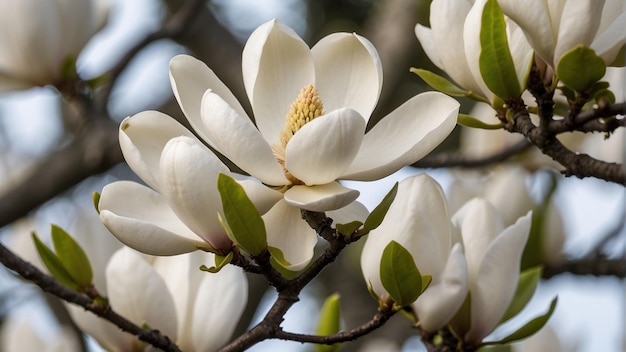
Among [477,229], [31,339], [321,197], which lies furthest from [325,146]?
[31,339]

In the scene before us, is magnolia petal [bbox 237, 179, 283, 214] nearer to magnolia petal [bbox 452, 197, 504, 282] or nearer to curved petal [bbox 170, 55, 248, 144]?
curved petal [bbox 170, 55, 248, 144]

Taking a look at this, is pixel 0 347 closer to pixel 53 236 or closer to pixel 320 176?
pixel 53 236

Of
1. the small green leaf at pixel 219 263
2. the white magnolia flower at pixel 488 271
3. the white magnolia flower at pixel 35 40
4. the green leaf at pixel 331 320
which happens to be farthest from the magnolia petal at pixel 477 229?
the white magnolia flower at pixel 35 40

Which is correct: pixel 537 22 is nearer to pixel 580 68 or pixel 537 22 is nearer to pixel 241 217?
pixel 580 68

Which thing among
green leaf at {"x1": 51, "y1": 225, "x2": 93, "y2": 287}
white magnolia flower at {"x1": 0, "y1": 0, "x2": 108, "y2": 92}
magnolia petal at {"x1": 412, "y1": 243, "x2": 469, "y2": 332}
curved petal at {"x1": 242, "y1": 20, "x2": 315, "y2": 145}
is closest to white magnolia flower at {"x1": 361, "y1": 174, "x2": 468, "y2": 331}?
magnolia petal at {"x1": 412, "y1": 243, "x2": 469, "y2": 332}

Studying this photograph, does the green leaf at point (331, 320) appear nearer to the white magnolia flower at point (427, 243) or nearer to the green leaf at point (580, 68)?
the white magnolia flower at point (427, 243)

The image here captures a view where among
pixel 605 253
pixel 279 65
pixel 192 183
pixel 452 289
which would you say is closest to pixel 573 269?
pixel 605 253
